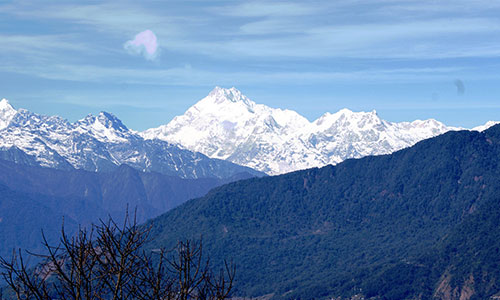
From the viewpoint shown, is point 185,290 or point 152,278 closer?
point 185,290

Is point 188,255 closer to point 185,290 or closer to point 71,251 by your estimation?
point 185,290

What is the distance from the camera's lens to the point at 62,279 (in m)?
38.5

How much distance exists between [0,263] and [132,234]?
875cm

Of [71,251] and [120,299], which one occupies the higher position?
[71,251]

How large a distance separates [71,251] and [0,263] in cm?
603

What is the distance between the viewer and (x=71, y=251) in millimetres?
39500

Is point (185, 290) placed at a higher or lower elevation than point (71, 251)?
lower

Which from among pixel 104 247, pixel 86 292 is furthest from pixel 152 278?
pixel 86 292

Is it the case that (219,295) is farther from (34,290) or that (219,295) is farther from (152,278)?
(34,290)

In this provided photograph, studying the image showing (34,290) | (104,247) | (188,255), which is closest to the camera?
(34,290)

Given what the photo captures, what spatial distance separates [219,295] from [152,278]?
458 cm

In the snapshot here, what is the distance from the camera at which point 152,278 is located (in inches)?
1666

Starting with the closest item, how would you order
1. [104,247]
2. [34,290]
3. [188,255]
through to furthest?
[34,290] → [188,255] → [104,247]

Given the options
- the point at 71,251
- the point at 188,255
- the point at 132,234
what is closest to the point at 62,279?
the point at 71,251
